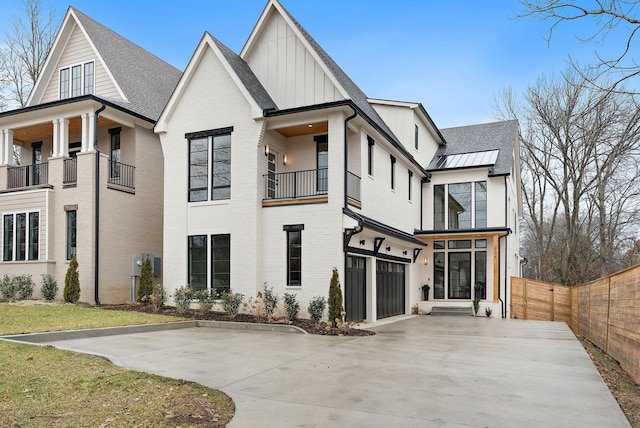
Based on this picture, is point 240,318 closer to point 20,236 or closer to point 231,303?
point 231,303

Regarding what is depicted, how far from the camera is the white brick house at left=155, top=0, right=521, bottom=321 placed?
15.3 m

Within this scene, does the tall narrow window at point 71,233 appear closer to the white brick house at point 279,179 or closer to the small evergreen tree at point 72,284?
the small evergreen tree at point 72,284

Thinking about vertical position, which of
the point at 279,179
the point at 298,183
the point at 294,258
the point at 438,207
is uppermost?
the point at 279,179

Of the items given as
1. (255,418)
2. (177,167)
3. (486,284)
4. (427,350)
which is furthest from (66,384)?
(486,284)

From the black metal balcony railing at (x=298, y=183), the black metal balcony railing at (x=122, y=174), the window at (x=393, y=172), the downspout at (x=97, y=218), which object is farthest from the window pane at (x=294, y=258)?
the black metal balcony railing at (x=122, y=174)

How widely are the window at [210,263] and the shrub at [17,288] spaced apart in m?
5.58

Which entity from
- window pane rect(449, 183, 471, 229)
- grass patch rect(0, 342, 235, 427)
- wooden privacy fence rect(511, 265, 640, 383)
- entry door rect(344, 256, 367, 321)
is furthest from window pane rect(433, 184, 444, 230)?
grass patch rect(0, 342, 235, 427)

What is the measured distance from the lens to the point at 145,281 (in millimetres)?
17156

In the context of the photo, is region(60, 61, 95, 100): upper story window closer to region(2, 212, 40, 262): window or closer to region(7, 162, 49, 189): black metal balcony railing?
region(7, 162, 49, 189): black metal balcony railing

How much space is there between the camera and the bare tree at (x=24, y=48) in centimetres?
2777

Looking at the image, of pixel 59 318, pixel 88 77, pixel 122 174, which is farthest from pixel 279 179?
pixel 88 77

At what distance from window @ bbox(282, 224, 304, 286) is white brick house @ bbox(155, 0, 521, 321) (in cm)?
3

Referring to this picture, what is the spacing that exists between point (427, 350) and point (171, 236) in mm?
9890

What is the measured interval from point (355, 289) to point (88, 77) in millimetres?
14325
